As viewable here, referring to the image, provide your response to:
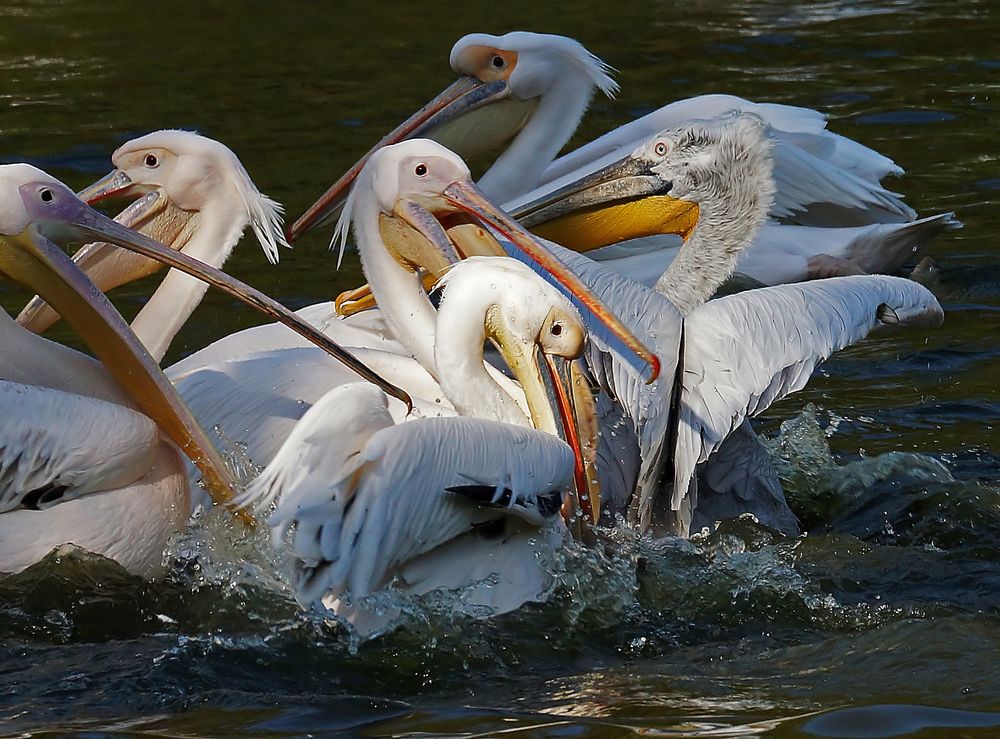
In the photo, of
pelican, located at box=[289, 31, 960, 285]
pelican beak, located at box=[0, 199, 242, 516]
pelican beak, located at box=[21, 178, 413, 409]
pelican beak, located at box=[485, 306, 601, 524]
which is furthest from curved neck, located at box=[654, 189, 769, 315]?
pelican beak, located at box=[0, 199, 242, 516]

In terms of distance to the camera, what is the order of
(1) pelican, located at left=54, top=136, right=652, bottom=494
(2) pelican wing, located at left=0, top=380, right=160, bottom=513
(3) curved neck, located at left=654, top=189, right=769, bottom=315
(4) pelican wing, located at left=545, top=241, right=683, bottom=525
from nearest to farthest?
(2) pelican wing, located at left=0, top=380, right=160, bottom=513 → (4) pelican wing, located at left=545, top=241, right=683, bottom=525 → (1) pelican, located at left=54, top=136, right=652, bottom=494 → (3) curved neck, located at left=654, top=189, right=769, bottom=315

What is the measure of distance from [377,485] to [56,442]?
88cm

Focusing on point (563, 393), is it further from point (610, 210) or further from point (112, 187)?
point (112, 187)

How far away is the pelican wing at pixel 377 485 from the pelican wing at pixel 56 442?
523mm

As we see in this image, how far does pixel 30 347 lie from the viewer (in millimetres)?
4098

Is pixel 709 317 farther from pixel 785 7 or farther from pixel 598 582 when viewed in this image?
pixel 785 7

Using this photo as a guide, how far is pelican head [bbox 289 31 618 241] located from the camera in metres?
5.98

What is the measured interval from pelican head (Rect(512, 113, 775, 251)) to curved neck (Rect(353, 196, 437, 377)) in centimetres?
92

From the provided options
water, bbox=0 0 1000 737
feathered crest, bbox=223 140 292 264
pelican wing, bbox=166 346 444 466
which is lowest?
water, bbox=0 0 1000 737

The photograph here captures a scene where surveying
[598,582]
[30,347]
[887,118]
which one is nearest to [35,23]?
[887,118]

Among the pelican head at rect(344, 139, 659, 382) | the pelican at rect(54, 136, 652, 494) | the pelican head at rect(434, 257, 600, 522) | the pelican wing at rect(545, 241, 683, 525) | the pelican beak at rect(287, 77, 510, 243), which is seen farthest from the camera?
the pelican beak at rect(287, 77, 510, 243)

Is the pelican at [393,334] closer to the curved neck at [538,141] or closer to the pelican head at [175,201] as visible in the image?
the pelican head at [175,201]

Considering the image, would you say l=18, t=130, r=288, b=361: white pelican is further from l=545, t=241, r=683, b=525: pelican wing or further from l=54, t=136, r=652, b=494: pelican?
l=545, t=241, r=683, b=525: pelican wing

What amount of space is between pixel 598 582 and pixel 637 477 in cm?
57
